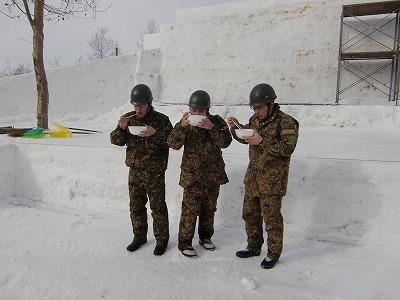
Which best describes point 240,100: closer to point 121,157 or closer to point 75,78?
point 121,157

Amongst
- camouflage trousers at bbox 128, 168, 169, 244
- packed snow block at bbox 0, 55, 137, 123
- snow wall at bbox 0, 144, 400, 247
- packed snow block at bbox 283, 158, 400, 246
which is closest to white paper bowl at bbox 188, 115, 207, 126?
camouflage trousers at bbox 128, 168, 169, 244

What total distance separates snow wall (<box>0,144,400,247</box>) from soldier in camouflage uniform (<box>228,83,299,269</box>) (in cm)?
89

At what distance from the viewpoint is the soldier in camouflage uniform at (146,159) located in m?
3.26

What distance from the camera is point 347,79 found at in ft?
35.8

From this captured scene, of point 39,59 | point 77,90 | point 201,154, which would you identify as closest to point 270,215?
point 201,154

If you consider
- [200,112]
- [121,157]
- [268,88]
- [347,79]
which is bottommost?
[121,157]

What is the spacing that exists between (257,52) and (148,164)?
32.1 ft

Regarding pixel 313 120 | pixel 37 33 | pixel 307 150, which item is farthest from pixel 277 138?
pixel 37 33

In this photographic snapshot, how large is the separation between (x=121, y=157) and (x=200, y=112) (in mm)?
1947

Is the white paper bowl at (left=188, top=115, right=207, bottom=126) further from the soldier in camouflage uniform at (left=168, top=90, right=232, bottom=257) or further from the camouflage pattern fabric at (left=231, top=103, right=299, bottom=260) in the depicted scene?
the camouflage pattern fabric at (left=231, top=103, right=299, bottom=260)

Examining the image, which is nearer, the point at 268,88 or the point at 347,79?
the point at 268,88

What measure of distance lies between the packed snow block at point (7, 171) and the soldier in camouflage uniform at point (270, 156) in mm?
3870

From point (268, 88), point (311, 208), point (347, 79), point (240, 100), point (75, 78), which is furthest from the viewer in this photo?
point (75, 78)

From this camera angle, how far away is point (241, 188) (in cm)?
402
